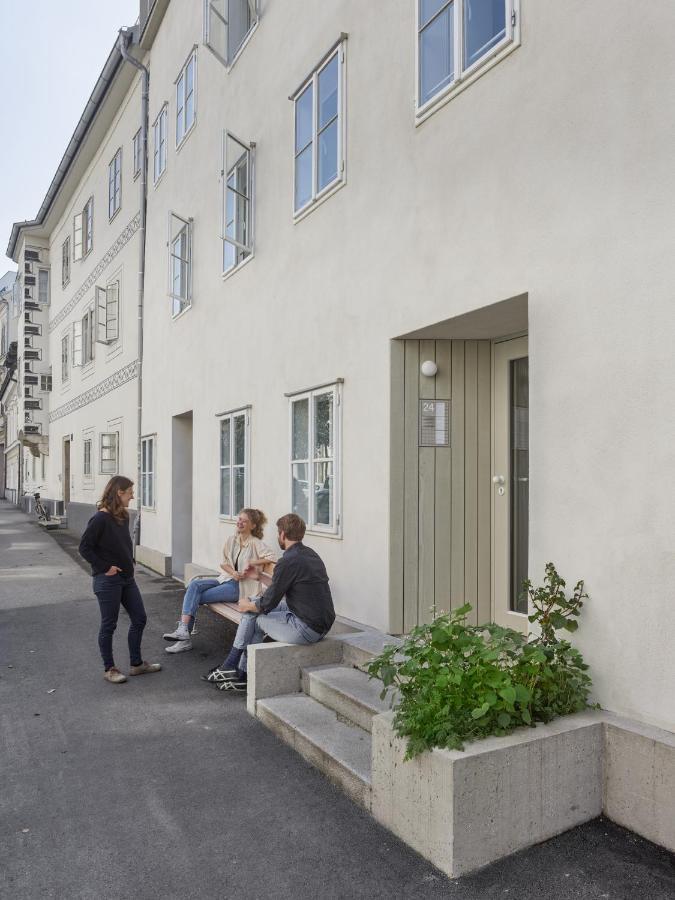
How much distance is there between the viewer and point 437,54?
539 centimetres

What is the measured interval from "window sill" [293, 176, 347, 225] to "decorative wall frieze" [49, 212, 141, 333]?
8.22m

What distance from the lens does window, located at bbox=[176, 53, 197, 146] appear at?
38.3 feet

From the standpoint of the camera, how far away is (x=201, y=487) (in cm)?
1091

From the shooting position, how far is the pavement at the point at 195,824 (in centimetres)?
314

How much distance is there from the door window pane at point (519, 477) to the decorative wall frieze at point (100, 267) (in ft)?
36.8

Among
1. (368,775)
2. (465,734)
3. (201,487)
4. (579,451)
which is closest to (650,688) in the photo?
(465,734)

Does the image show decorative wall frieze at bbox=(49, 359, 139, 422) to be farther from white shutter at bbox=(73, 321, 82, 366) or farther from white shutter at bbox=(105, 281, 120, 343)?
white shutter at bbox=(73, 321, 82, 366)

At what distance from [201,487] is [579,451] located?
7683 millimetres

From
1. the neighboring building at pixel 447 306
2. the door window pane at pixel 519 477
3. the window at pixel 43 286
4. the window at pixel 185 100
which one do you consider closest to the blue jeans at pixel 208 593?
the neighboring building at pixel 447 306

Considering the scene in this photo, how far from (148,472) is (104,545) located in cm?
793

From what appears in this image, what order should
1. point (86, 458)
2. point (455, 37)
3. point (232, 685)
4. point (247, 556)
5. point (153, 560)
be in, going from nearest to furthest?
point (455, 37) → point (232, 685) → point (247, 556) → point (153, 560) → point (86, 458)

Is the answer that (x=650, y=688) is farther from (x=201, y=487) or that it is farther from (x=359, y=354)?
(x=201, y=487)

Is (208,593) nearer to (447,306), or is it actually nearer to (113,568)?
(113,568)

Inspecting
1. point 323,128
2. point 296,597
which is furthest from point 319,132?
point 296,597
